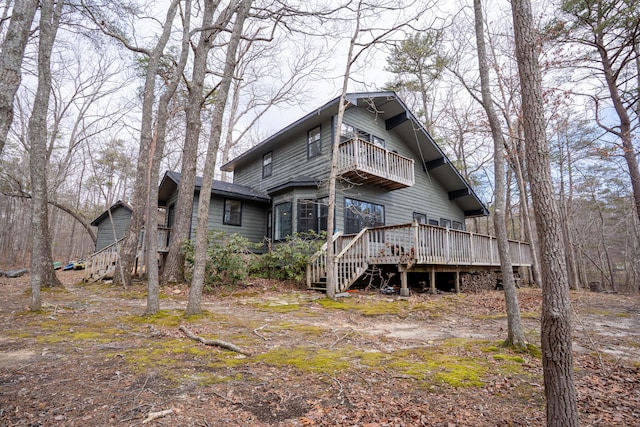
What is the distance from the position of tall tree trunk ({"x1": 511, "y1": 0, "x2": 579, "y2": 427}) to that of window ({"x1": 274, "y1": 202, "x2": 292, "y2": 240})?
36.2 feet

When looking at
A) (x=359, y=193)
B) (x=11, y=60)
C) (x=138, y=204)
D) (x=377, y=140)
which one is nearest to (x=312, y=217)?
(x=359, y=193)

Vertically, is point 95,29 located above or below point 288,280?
above

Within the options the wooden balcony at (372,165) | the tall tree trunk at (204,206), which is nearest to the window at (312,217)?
the wooden balcony at (372,165)

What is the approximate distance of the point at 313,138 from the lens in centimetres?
1359

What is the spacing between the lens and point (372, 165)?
39.8 ft

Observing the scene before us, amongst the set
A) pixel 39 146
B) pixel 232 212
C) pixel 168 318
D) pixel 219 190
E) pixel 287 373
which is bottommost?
pixel 287 373

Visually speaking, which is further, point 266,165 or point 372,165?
point 266,165

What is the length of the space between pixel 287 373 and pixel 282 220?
10.7m

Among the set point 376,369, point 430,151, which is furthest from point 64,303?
point 430,151

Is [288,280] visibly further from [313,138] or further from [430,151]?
[430,151]

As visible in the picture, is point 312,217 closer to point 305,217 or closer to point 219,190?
point 305,217

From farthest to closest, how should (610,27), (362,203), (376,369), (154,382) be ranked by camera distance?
(362,203), (610,27), (376,369), (154,382)

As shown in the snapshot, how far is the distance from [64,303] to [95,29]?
7.48 metres

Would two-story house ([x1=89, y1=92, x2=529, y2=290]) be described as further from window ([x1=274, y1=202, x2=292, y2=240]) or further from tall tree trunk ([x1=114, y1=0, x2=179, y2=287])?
tall tree trunk ([x1=114, y1=0, x2=179, y2=287])
